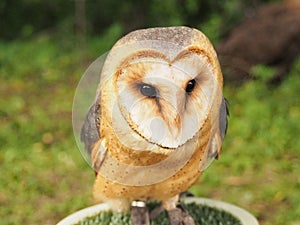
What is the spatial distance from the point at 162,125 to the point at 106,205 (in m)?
1.02

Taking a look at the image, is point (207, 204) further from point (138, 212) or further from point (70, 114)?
point (70, 114)

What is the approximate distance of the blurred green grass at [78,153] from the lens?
435 centimetres

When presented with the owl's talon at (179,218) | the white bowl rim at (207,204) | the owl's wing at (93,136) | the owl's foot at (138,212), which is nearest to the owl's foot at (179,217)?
the owl's talon at (179,218)

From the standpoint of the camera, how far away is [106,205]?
3033mm

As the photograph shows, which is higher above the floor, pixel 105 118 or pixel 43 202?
pixel 105 118

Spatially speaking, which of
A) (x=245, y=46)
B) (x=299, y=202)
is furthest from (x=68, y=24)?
(x=299, y=202)

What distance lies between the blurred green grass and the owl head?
2.08 metres

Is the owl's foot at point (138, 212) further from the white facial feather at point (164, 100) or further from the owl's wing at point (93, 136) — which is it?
the white facial feather at point (164, 100)

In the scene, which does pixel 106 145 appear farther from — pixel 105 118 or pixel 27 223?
pixel 27 223

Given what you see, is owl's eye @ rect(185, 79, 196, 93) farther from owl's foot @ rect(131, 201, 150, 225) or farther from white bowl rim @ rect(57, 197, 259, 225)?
white bowl rim @ rect(57, 197, 259, 225)

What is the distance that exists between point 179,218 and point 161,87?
81 cm

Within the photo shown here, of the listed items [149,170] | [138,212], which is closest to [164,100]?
[149,170]

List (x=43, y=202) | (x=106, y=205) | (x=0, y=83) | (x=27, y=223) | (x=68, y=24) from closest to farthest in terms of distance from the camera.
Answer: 1. (x=106, y=205)
2. (x=27, y=223)
3. (x=43, y=202)
4. (x=0, y=83)
5. (x=68, y=24)

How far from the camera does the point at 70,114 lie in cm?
596
